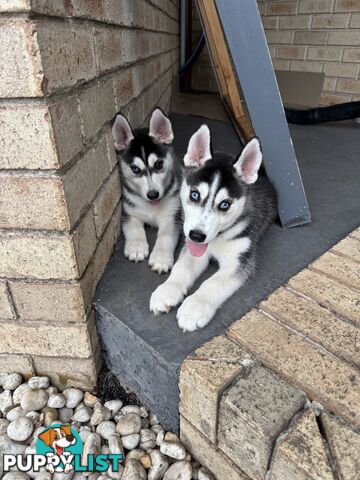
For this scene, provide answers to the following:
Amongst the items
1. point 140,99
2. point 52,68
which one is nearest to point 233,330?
point 52,68

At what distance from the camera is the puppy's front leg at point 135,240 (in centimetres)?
226

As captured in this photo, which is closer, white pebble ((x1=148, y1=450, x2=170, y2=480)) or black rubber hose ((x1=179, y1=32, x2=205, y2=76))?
white pebble ((x1=148, y1=450, x2=170, y2=480))

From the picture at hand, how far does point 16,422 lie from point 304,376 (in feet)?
4.50

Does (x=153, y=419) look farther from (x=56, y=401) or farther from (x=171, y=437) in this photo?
(x=56, y=401)

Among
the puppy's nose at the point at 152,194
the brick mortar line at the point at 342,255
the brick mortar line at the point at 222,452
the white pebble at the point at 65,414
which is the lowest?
the white pebble at the point at 65,414

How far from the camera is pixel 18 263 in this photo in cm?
167

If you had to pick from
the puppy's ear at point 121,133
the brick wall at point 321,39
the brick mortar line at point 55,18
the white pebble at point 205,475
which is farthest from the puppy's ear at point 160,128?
the brick wall at point 321,39

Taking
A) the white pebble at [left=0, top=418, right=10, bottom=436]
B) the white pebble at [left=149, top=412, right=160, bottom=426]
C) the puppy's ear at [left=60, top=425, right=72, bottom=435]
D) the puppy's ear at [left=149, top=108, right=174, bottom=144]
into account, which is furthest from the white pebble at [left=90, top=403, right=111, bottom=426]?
the puppy's ear at [left=149, top=108, right=174, bottom=144]

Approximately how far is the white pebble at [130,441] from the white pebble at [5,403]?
2.07ft

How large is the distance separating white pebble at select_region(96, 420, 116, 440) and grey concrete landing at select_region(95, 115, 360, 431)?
0.69 feet

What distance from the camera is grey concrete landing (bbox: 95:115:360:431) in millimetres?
1714

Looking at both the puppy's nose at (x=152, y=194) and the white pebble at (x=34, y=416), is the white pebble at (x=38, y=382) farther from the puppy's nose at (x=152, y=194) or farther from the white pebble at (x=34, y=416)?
the puppy's nose at (x=152, y=194)

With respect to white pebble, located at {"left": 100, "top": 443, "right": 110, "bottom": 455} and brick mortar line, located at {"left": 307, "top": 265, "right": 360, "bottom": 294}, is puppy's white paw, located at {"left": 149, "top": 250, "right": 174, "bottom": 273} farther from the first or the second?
white pebble, located at {"left": 100, "top": 443, "right": 110, "bottom": 455}

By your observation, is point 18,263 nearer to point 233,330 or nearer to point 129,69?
point 233,330
